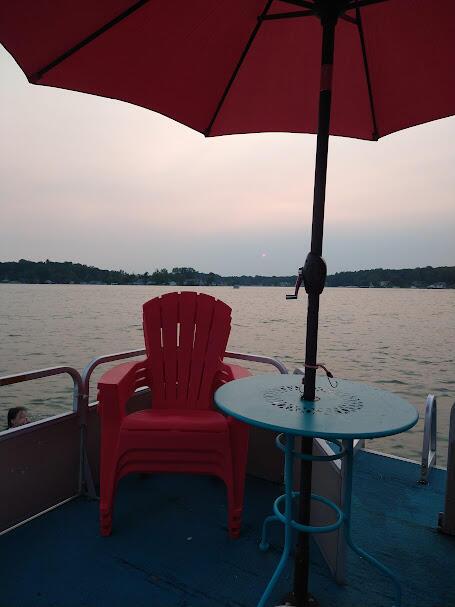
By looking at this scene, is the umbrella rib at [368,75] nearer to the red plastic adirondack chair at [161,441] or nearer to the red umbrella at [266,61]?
the red umbrella at [266,61]

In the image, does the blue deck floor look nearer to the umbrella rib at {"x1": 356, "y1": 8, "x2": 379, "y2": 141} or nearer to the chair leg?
the chair leg

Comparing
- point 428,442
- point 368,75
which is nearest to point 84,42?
point 368,75

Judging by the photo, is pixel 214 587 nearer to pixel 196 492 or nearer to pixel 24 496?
pixel 196 492

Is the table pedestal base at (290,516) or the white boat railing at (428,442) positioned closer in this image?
the table pedestal base at (290,516)

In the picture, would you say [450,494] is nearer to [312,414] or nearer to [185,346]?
[312,414]

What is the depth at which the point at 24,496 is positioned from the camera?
2.12 m

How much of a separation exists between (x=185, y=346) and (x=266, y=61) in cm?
158

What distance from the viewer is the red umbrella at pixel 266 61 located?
1405mm

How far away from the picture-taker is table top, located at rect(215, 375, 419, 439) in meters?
1.20

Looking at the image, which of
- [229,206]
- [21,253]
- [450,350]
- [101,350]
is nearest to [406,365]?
[450,350]

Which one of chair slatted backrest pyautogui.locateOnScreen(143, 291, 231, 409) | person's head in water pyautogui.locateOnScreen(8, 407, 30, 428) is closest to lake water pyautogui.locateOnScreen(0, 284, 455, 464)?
person's head in water pyautogui.locateOnScreen(8, 407, 30, 428)

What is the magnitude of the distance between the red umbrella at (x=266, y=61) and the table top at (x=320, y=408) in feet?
0.36

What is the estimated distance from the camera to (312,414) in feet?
4.36

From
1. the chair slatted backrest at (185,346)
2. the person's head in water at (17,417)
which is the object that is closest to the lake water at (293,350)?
the person's head in water at (17,417)
